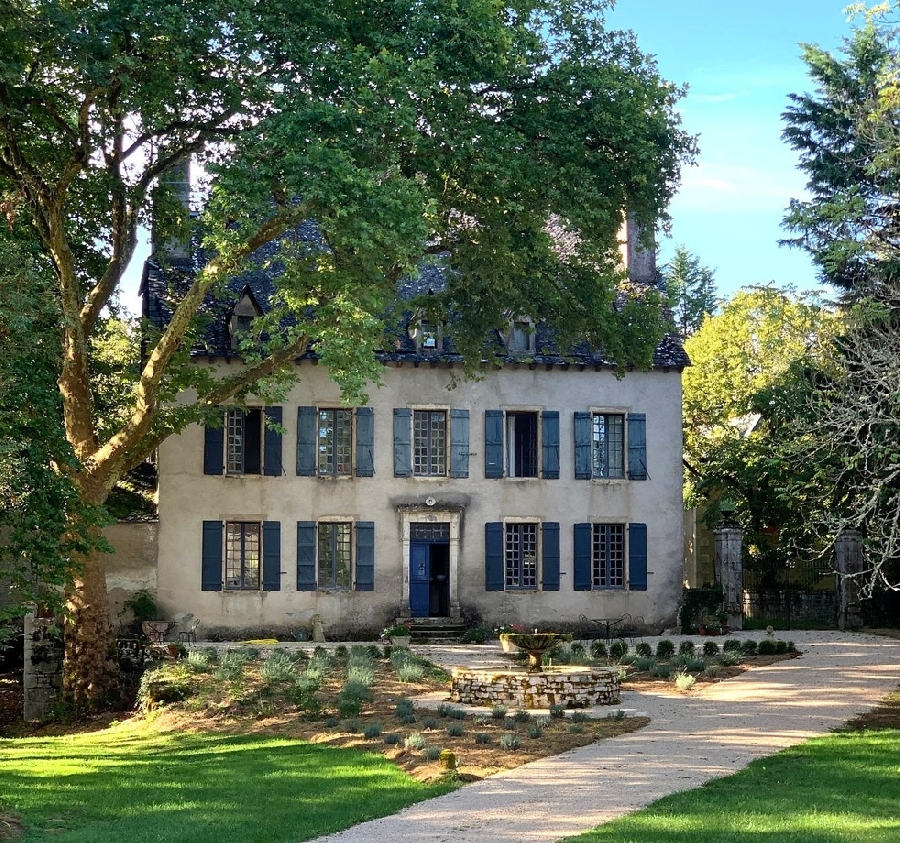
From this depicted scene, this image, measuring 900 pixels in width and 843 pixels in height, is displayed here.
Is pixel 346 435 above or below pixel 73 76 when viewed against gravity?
below

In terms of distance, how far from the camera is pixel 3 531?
23.7 metres

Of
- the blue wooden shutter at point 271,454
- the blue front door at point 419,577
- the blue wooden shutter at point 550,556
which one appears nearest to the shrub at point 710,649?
the blue wooden shutter at point 550,556

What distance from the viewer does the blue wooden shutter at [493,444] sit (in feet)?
93.1

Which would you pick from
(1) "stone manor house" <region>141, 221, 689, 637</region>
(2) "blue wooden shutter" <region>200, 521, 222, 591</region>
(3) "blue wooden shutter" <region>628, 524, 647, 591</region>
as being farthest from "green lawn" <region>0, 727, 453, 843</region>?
(3) "blue wooden shutter" <region>628, 524, 647, 591</region>

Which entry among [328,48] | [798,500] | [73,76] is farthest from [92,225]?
[798,500]

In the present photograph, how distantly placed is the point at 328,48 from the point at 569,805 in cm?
1103

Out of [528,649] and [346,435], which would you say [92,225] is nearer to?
[346,435]

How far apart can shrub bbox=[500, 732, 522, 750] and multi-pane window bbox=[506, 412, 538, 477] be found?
1484 cm

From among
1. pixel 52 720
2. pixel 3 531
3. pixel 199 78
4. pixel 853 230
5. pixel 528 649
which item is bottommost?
pixel 52 720

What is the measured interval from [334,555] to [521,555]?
14.3 ft

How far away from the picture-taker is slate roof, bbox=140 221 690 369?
27.1 m

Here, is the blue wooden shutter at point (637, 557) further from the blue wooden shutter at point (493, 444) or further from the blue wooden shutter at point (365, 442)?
the blue wooden shutter at point (365, 442)

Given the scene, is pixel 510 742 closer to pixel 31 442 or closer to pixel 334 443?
pixel 31 442

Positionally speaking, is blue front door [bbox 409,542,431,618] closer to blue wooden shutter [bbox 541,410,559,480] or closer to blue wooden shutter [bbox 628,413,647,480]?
blue wooden shutter [bbox 541,410,559,480]
